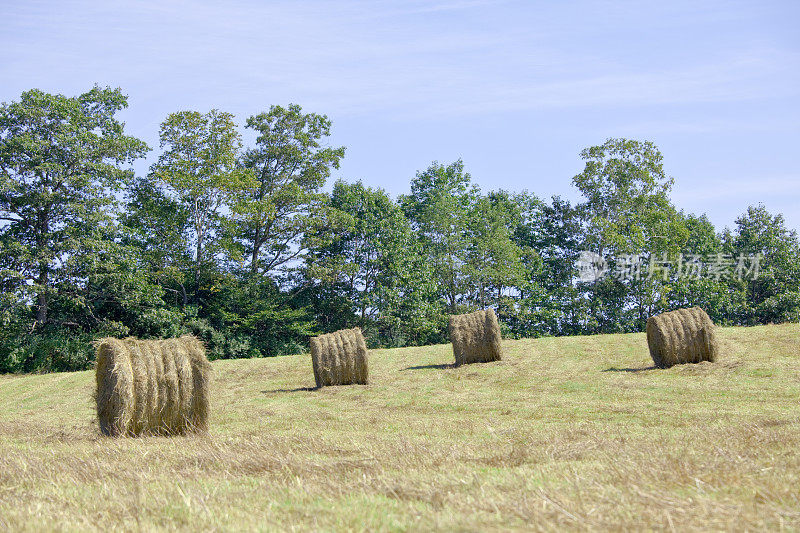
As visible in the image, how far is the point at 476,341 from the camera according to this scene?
2027 cm

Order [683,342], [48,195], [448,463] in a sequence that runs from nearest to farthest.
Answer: [448,463]
[683,342]
[48,195]

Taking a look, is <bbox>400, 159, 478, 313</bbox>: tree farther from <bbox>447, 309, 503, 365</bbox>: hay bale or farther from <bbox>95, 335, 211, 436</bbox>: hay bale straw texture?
<bbox>95, 335, 211, 436</bbox>: hay bale straw texture

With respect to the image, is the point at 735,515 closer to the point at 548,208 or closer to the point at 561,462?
the point at 561,462

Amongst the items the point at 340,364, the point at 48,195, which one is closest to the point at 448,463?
the point at 340,364

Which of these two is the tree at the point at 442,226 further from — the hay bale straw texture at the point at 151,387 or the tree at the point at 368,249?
the hay bale straw texture at the point at 151,387

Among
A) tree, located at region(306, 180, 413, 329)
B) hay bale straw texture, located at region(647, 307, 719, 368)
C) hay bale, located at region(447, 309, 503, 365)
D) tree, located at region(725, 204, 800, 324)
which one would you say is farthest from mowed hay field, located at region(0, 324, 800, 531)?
tree, located at region(725, 204, 800, 324)

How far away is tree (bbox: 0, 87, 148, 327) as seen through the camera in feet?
95.9

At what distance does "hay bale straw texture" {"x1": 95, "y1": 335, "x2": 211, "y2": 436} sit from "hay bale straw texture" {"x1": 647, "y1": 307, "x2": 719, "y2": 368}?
11471mm

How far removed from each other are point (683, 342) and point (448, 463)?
42.6 feet

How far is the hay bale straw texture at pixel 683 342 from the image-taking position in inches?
691

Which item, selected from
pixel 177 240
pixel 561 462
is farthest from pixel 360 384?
pixel 177 240

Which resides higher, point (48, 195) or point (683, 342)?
point (48, 195)

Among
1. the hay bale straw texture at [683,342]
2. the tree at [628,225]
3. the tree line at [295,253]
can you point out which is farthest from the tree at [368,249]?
the hay bale straw texture at [683,342]

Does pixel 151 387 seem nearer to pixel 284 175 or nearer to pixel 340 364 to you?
pixel 340 364
